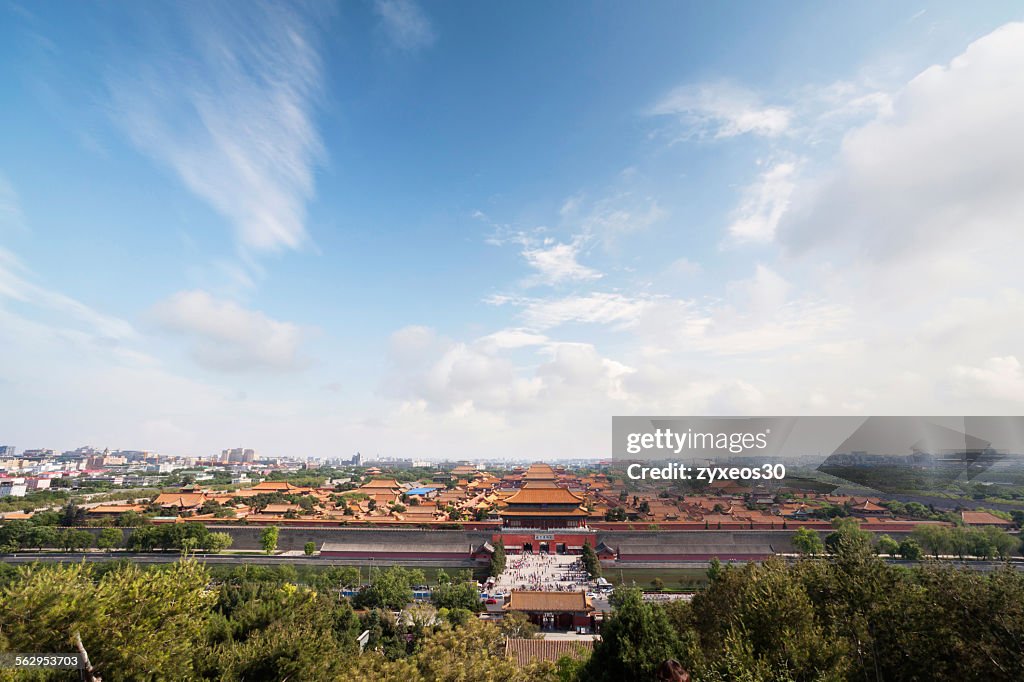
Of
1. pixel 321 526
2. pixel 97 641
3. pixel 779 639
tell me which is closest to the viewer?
pixel 97 641

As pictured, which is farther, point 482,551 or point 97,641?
point 482,551

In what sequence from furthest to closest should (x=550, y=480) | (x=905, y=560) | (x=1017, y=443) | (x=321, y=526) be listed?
(x=1017, y=443) < (x=550, y=480) < (x=321, y=526) < (x=905, y=560)

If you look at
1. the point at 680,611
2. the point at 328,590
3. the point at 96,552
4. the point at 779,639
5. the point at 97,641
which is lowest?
the point at 96,552

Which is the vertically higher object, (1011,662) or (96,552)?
(1011,662)

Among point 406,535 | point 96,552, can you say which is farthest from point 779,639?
point 96,552

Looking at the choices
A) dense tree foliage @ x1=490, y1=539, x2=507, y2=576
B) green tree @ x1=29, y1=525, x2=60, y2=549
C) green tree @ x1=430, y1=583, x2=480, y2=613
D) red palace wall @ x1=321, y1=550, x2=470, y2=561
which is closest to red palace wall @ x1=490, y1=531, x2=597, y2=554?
red palace wall @ x1=321, y1=550, x2=470, y2=561

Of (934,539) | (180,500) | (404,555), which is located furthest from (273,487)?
(934,539)

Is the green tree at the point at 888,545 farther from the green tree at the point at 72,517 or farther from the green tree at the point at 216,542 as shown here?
the green tree at the point at 72,517

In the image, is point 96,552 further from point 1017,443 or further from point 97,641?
point 1017,443

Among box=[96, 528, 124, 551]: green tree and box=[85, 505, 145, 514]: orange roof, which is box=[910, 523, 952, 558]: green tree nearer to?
box=[96, 528, 124, 551]: green tree
